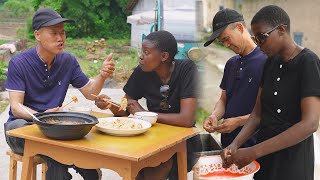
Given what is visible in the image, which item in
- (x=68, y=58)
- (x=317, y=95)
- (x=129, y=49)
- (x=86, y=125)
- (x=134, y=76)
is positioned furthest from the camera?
(x=129, y=49)

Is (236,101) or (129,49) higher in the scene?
(236,101)

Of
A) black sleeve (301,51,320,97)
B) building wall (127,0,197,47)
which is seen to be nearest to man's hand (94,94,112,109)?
black sleeve (301,51,320,97)

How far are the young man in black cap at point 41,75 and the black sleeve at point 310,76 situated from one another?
143 centimetres

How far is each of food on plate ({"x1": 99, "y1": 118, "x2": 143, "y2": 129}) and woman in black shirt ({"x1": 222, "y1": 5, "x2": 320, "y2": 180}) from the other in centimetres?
58

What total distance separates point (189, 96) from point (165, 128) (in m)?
0.30

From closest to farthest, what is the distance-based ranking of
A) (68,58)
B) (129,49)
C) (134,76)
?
(134,76), (68,58), (129,49)

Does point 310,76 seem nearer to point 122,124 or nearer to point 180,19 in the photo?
point 122,124

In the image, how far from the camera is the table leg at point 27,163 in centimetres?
260

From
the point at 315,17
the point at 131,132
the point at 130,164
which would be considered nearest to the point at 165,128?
the point at 131,132

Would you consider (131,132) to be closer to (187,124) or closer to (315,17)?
(187,124)

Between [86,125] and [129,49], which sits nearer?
[86,125]

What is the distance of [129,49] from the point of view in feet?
59.1

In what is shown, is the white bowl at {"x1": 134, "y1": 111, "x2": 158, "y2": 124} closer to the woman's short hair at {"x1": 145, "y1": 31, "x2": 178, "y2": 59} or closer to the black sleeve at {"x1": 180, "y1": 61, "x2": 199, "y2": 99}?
the black sleeve at {"x1": 180, "y1": 61, "x2": 199, "y2": 99}

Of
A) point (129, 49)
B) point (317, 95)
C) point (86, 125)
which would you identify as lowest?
point (129, 49)
